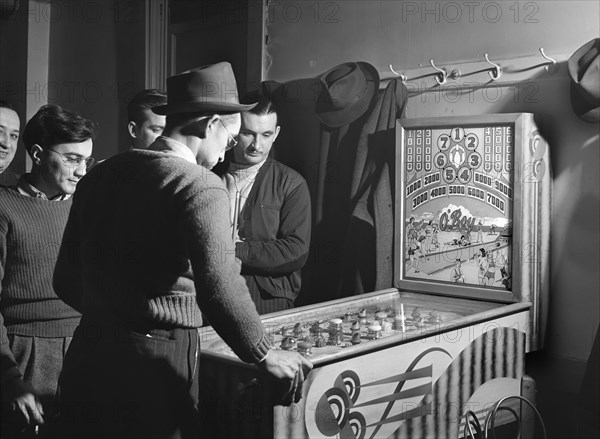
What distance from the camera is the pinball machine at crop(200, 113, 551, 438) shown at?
250 cm

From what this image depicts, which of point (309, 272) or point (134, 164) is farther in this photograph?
point (309, 272)

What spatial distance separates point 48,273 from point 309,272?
5.25ft

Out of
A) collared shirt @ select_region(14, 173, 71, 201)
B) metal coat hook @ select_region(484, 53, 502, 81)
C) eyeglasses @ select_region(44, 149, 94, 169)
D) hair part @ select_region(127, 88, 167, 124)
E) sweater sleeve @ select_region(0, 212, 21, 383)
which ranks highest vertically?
metal coat hook @ select_region(484, 53, 502, 81)

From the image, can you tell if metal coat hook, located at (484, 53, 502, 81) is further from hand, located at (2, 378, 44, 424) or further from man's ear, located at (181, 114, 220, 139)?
hand, located at (2, 378, 44, 424)

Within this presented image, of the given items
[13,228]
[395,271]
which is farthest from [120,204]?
[395,271]

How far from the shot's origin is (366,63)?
3.95 meters

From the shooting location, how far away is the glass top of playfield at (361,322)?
269 centimetres

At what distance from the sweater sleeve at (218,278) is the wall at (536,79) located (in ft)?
5.77

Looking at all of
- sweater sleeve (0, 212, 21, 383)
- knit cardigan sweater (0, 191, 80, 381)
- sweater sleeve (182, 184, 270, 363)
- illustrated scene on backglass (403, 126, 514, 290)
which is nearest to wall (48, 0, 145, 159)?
knit cardigan sweater (0, 191, 80, 381)

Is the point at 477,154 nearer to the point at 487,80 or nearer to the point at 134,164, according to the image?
the point at 487,80

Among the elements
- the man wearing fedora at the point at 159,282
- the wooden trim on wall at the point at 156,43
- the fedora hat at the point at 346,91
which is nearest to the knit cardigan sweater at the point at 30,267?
the man wearing fedora at the point at 159,282

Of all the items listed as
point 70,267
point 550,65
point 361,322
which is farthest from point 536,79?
point 70,267

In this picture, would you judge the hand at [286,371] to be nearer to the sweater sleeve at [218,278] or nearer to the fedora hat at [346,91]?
A: the sweater sleeve at [218,278]

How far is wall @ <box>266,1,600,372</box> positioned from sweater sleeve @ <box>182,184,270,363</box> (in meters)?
1.76
